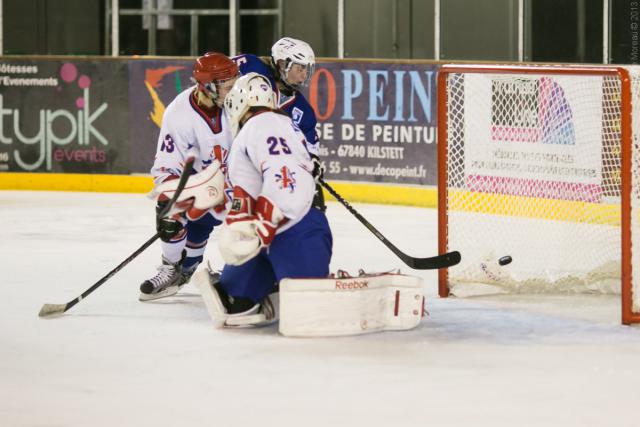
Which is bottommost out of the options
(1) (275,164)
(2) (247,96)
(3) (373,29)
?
(1) (275,164)

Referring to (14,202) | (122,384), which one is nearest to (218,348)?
(122,384)

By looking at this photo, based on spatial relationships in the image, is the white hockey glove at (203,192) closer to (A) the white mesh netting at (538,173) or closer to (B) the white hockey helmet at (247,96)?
(B) the white hockey helmet at (247,96)

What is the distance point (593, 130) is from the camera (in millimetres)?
6734

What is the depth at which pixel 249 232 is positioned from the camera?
4.77 meters

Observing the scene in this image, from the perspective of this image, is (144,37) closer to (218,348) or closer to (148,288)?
(148,288)

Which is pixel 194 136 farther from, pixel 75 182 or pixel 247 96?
pixel 75 182

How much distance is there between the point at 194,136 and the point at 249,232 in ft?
3.09

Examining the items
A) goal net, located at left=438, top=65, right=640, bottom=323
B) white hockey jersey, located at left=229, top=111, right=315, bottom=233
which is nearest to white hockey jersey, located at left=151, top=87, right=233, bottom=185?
white hockey jersey, located at left=229, top=111, right=315, bottom=233

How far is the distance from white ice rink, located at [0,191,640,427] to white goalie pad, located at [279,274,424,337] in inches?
2.4

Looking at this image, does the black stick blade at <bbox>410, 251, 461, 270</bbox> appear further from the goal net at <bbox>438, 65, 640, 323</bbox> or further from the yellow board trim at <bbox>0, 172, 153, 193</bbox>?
the yellow board trim at <bbox>0, 172, 153, 193</bbox>

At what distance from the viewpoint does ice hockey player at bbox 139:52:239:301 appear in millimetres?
5469

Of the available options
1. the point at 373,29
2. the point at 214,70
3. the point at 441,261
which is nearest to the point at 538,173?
the point at 441,261

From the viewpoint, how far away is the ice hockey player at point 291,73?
18.3 feet

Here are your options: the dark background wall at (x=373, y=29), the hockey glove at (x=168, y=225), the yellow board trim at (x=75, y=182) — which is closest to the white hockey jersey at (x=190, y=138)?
the hockey glove at (x=168, y=225)
